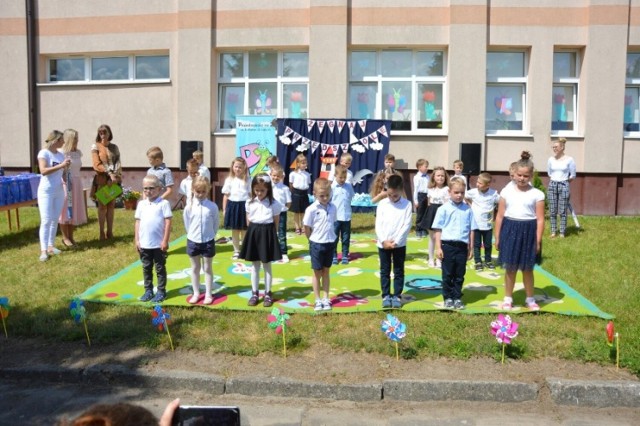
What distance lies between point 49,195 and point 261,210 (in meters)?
4.20

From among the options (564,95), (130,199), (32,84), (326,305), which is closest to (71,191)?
(130,199)

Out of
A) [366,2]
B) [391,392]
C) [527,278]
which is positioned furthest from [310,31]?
[391,392]

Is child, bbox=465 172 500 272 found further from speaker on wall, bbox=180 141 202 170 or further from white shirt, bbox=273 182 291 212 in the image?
speaker on wall, bbox=180 141 202 170

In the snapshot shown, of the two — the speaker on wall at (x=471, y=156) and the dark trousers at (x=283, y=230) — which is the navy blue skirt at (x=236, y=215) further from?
the speaker on wall at (x=471, y=156)

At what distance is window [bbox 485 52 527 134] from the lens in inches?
659

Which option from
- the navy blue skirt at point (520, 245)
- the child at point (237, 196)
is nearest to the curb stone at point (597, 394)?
the navy blue skirt at point (520, 245)

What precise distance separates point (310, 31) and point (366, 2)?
1581mm

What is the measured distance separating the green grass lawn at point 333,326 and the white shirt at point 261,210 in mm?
1194

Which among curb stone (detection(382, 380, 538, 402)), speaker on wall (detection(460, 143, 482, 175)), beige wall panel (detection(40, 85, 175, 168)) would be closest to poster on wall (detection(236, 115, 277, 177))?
beige wall panel (detection(40, 85, 175, 168))

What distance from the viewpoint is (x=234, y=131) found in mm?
17219

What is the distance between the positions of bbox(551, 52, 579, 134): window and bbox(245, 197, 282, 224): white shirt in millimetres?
11010

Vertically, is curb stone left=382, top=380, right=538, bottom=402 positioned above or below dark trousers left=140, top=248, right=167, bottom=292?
below

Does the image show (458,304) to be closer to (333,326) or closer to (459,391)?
(333,326)

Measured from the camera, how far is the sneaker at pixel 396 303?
7539 mm
